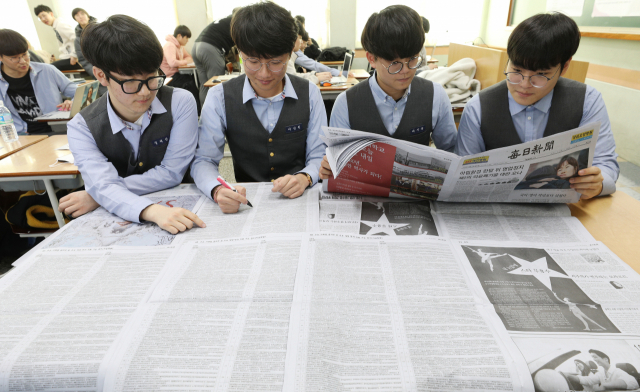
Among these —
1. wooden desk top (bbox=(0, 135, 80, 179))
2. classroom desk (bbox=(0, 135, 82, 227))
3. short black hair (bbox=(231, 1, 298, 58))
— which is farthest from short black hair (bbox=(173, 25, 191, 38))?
short black hair (bbox=(231, 1, 298, 58))

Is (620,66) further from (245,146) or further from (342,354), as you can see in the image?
(342,354)

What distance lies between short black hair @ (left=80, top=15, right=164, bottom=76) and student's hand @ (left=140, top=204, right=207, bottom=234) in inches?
15.9

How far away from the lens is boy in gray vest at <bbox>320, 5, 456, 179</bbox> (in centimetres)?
107

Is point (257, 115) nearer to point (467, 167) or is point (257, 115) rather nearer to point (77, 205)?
point (77, 205)

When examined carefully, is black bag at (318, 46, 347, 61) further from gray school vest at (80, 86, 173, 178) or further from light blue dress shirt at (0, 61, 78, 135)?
gray school vest at (80, 86, 173, 178)

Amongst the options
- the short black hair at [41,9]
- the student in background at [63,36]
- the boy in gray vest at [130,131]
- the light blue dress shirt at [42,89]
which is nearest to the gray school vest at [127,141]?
the boy in gray vest at [130,131]

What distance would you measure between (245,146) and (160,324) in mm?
847

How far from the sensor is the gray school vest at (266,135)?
4.09 feet

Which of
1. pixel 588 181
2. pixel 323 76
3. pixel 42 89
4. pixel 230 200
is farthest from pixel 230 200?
pixel 323 76

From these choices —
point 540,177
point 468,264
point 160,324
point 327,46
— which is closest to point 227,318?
point 160,324

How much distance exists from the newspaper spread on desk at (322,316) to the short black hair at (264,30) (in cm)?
61

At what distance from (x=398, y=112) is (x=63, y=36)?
706 cm

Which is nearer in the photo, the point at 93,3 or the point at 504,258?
the point at 504,258

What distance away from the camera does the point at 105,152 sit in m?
1.15
